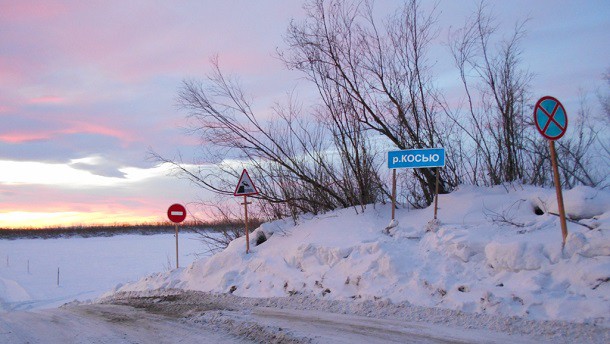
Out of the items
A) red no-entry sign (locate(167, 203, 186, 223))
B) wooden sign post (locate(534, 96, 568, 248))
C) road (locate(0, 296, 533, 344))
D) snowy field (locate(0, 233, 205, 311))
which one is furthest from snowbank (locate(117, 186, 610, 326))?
snowy field (locate(0, 233, 205, 311))

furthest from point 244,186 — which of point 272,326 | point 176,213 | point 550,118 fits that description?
point 550,118

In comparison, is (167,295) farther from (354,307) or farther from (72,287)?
(72,287)

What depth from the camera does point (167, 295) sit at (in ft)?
42.5

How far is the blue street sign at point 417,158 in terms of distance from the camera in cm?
1197

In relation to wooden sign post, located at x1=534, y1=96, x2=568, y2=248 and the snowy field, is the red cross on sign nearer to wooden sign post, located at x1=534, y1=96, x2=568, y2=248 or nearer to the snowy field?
wooden sign post, located at x1=534, y1=96, x2=568, y2=248

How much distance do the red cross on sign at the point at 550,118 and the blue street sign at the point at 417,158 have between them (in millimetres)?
3277

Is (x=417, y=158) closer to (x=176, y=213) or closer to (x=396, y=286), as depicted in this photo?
(x=396, y=286)

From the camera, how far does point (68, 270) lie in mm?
34938

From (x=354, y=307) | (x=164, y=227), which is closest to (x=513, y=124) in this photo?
(x=354, y=307)

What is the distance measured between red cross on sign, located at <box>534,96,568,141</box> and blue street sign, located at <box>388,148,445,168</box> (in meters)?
3.28

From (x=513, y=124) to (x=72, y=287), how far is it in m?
23.6

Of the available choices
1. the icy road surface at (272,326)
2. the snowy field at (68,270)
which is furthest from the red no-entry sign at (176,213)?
the icy road surface at (272,326)

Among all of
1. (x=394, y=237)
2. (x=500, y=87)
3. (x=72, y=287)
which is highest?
(x=500, y=87)

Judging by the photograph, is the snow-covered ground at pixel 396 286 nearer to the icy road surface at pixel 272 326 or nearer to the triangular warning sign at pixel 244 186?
the icy road surface at pixel 272 326
